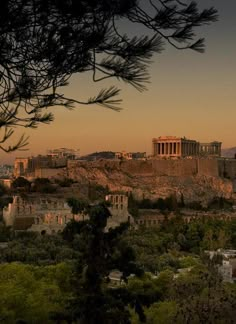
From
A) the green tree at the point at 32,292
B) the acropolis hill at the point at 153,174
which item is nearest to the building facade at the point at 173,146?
the acropolis hill at the point at 153,174

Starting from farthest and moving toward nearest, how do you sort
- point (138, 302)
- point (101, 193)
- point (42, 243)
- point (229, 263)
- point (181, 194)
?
point (181, 194), point (101, 193), point (42, 243), point (229, 263), point (138, 302)

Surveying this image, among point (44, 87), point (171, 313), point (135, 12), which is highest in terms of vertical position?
point (135, 12)

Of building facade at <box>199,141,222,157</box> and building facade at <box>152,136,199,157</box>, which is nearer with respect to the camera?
building facade at <box>152,136,199,157</box>

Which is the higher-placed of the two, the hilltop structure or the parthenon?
the parthenon

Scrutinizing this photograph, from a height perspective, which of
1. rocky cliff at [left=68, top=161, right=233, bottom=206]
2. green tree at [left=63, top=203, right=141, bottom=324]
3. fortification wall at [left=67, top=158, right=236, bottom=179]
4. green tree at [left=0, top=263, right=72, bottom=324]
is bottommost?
green tree at [left=0, top=263, right=72, bottom=324]

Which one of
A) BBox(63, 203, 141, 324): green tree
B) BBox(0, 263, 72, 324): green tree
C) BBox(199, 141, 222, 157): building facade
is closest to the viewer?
BBox(63, 203, 141, 324): green tree

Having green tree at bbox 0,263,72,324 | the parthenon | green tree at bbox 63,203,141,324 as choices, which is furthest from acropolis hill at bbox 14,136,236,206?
green tree at bbox 63,203,141,324

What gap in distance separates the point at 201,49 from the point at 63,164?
5296cm

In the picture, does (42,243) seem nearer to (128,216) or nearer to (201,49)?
(128,216)

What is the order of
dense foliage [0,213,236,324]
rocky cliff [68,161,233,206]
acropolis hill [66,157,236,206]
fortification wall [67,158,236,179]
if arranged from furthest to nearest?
fortification wall [67,158,236,179], acropolis hill [66,157,236,206], rocky cliff [68,161,233,206], dense foliage [0,213,236,324]

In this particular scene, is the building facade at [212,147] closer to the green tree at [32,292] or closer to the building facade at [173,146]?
the building facade at [173,146]

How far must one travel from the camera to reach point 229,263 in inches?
727

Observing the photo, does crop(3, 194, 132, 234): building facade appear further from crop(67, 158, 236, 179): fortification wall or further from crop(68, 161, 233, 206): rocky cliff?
crop(67, 158, 236, 179): fortification wall

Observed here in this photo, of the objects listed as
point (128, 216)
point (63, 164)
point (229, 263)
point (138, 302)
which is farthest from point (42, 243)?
point (63, 164)
